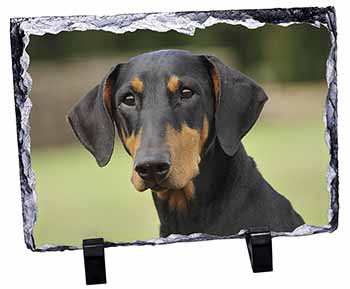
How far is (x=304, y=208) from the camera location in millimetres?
2072

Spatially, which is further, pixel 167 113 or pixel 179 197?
pixel 179 197

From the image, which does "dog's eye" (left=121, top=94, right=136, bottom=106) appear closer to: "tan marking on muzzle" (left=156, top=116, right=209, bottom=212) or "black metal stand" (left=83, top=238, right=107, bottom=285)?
"tan marking on muzzle" (left=156, top=116, right=209, bottom=212)

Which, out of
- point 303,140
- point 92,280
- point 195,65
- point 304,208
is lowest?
point 92,280

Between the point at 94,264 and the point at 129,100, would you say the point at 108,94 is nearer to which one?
the point at 129,100

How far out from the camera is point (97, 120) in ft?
6.46

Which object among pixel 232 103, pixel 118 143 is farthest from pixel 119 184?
pixel 232 103

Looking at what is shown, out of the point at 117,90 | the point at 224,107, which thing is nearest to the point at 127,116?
the point at 117,90

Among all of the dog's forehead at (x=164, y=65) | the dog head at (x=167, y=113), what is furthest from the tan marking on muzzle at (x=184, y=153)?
the dog's forehead at (x=164, y=65)

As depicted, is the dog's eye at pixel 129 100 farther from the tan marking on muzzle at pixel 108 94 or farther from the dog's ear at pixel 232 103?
the dog's ear at pixel 232 103

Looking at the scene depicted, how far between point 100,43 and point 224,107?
0.29 meters

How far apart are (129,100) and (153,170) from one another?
0.15m

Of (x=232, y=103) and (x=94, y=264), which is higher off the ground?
(x=232, y=103)

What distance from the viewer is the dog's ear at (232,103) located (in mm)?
1958

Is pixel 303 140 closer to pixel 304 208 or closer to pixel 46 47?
pixel 304 208
